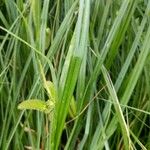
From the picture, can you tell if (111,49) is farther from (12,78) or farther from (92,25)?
(12,78)

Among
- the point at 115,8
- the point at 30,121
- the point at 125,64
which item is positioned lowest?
the point at 30,121

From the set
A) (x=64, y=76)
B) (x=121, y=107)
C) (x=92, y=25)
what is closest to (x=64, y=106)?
(x=64, y=76)

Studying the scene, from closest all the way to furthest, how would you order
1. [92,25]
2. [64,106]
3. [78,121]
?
[64,106] < [78,121] < [92,25]

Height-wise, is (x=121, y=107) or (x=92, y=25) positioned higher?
(x=92, y=25)

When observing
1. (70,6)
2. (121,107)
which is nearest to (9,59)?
(70,6)

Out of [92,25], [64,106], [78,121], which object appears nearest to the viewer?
[64,106]

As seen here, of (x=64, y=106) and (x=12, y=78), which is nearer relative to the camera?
(x=64, y=106)

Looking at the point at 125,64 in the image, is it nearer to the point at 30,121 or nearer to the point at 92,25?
the point at 92,25
